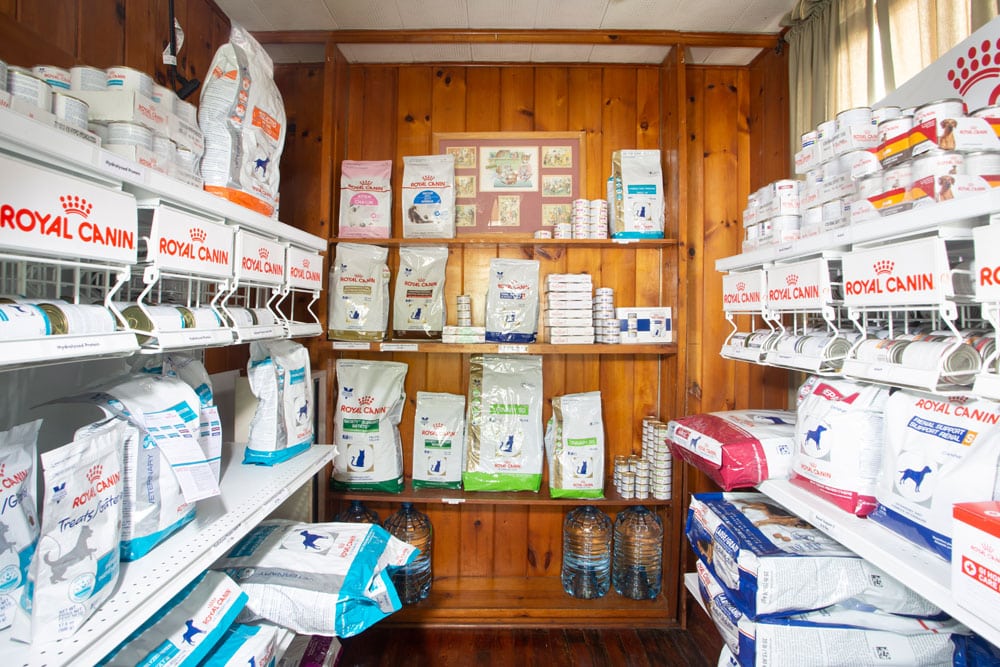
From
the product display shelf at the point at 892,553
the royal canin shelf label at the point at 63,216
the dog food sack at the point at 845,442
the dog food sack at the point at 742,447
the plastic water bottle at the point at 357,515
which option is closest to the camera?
the royal canin shelf label at the point at 63,216

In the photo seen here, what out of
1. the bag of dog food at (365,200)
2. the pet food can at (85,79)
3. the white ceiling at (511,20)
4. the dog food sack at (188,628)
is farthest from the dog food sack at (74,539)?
the white ceiling at (511,20)

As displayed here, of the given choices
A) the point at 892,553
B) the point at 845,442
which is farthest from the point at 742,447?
the point at 892,553

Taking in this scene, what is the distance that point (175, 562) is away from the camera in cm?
98

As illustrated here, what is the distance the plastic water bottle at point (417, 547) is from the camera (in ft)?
7.89

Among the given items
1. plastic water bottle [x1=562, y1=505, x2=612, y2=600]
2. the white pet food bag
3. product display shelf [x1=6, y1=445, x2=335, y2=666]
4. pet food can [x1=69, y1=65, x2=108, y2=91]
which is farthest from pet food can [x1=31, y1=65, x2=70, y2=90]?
plastic water bottle [x1=562, y1=505, x2=612, y2=600]

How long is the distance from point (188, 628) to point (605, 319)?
6.31 ft

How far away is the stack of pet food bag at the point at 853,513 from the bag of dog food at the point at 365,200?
1.81m

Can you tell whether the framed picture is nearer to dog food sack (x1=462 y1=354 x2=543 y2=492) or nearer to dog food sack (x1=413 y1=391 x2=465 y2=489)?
dog food sack (x1=462 y1=354 x2=543 y2=492)

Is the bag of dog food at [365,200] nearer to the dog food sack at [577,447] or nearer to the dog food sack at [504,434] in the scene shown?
the dog food sack at [504,434]

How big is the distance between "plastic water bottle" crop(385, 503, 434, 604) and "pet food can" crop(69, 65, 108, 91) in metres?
2.01

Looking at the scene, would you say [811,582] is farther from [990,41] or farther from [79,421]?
[79,421]

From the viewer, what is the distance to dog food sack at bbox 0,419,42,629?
756mm

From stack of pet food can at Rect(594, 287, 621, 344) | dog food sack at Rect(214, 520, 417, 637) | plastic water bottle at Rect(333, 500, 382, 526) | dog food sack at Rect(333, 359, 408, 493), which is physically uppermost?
stack of pet food can at Rect(594, 287, 621, 344)

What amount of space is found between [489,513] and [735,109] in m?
2.57
